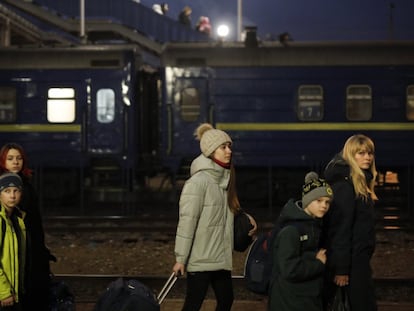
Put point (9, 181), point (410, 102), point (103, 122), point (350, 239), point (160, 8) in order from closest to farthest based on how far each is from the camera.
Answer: point (9, 181) → point (350, 239) → point (410, 102) → point (103, 122) → point (160, 8)

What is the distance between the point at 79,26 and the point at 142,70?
13641 millimetres

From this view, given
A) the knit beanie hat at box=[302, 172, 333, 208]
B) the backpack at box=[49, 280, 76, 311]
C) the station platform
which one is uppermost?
the knit beanie hat at box=[302, 172, 333, 208]

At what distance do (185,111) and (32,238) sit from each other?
11.1 metres

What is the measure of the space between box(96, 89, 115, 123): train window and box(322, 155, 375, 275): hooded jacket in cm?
1168

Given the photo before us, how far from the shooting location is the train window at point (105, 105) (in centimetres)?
1695

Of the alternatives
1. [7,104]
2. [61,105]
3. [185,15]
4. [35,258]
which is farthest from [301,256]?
[185,15]

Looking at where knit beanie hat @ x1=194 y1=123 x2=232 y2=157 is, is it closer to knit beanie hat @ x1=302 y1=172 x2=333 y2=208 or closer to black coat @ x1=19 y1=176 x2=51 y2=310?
knit beanie hat @ x1=302 y1=172 x2=333 y2=208

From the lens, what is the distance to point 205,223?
5.82 metres

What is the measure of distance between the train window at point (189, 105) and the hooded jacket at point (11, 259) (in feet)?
37.8

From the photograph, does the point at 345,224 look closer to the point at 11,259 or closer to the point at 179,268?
the point at 179,268

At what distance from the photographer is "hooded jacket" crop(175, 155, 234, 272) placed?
18.9 feet

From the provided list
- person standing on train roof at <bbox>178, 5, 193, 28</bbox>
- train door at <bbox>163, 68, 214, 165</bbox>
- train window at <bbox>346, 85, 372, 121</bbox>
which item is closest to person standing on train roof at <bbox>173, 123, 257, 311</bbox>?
train door at <bbox>163, 68, 214, 165</bbox>

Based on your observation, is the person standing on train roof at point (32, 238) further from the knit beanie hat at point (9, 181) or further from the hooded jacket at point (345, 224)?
the hooded jacket at point (345, 224)

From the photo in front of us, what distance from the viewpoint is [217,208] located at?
5863 millimetres
